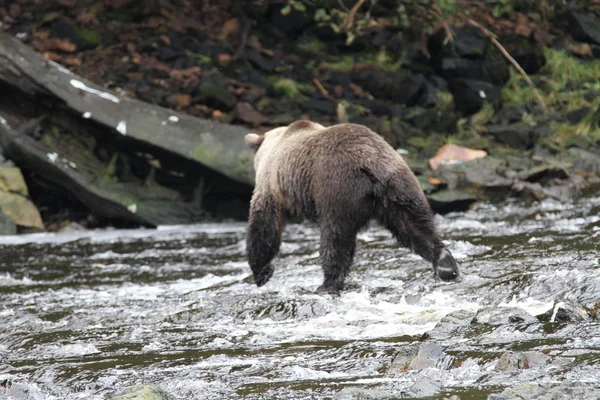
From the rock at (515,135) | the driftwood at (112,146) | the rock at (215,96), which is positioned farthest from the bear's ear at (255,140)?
the rock at (515,135)

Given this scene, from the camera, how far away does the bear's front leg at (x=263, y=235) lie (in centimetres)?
768

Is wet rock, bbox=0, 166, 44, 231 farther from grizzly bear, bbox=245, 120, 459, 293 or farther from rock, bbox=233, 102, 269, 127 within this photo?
grizzly bear, bbox=245, 120, 459, 293

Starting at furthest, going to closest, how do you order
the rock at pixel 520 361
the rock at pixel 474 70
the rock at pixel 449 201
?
1. the rock at pixel 474 70
2. the rock at pixel 449 201
3. the rock at pixel 520 361

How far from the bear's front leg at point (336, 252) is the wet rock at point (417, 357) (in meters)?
1.91

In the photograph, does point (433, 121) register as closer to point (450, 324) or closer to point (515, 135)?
point (515, 135)

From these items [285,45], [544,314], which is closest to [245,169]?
[285,45]

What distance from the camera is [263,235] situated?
25.3 ft

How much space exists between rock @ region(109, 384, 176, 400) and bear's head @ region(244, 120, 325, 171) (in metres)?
3.60

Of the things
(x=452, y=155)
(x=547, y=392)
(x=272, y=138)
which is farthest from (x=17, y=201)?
(x=547, y=392)

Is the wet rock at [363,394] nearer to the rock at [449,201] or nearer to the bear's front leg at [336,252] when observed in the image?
the bear's front leg at [336,252]

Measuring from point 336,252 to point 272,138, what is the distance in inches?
70.4

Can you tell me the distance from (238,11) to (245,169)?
19.9ft

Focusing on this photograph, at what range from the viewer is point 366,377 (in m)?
4.71

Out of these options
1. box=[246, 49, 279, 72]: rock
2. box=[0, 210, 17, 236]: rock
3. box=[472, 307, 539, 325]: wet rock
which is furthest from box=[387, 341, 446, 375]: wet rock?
box=[246, 49, 279, 72]: rock
